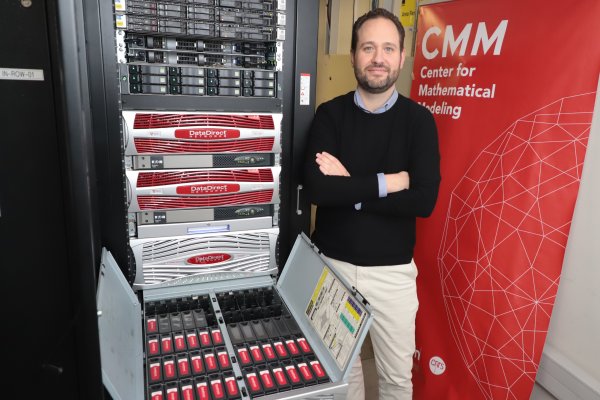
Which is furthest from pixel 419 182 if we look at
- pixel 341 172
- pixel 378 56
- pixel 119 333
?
pixel 119 333

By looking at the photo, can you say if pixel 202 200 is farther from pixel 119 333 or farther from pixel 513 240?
pixel 513 240

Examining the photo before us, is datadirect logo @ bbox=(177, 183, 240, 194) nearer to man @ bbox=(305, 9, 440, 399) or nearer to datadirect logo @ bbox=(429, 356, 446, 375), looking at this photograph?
man @ bbox=(305, 9, 440, 399)

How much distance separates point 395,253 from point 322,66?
1.08 meters

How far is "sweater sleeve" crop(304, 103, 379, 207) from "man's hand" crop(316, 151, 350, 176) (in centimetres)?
2

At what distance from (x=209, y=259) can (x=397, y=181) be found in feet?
2.78

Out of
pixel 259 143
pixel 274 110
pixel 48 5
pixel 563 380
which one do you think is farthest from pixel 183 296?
pixel 563 380

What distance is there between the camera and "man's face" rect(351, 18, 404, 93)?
1.66 m

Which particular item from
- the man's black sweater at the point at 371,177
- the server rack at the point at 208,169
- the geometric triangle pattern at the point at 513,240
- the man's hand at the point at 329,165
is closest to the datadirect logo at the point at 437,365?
the geometric triangle pattern at the point at 513,240

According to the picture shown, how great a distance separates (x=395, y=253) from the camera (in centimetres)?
178

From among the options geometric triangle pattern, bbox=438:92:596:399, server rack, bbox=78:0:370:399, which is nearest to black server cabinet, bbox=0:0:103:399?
server rack, bbox=78:0:370:399

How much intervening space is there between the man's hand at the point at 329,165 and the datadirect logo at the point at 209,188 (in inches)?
14.4

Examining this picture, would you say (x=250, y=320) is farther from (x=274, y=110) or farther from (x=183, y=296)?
(x=274, y=110)

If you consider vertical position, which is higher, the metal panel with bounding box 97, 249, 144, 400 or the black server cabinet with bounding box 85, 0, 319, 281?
the black server cabinet with bounding box 85, 0, 319, 281

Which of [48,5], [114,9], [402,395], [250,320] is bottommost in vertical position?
[402,395]
